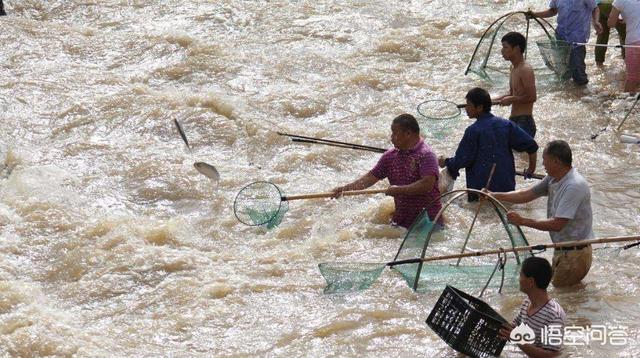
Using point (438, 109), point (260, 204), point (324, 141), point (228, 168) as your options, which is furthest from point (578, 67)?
point (260, 204)

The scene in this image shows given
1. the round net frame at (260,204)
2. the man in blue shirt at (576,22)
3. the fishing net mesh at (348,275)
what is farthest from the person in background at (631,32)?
the fishing net mesh at (348,275)

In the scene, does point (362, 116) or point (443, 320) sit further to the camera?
point (362, 116)

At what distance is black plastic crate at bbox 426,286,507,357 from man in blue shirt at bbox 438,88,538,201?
2.00 metres

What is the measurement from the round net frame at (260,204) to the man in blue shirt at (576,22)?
416 centimetres

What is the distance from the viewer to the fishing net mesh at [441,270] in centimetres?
635

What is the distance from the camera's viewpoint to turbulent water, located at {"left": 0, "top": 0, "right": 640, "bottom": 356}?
21.4 feet

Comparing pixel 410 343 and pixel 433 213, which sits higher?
pixel 433 213

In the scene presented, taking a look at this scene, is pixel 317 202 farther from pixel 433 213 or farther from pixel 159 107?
pixel 159 107

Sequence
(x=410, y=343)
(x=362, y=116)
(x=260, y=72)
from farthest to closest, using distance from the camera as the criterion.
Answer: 1. (x=260, y=72)
2. (x=362, y=116)
3. (x=410, y=343)

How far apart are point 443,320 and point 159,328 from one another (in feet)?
6.84

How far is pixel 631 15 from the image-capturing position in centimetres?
993

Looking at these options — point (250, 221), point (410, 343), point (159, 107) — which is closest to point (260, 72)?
point (159, 107)

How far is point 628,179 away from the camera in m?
8.62

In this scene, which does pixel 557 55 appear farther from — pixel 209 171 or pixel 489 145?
pixel 209 171
